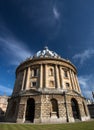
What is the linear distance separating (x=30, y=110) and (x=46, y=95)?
5380mm

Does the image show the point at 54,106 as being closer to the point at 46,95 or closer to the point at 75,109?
the point at 46,95

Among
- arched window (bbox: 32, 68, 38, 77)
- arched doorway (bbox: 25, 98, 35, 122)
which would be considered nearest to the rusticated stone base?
arched doorway (bbox: 25, 98, 35, 122)

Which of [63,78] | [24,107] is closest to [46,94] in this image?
[24,107]

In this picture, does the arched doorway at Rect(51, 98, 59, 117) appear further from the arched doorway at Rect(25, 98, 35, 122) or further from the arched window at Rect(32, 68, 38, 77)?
the arched window at Rect(32, 68, 38, 77)

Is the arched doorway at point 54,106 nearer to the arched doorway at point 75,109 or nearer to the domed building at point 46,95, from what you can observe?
the domed building at point 46,95

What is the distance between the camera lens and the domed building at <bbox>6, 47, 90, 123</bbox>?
2575 cm

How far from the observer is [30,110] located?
2802 cm

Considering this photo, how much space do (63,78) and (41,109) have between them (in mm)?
11498

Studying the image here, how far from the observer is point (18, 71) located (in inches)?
1533

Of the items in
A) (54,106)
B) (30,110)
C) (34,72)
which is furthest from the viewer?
(34,72)

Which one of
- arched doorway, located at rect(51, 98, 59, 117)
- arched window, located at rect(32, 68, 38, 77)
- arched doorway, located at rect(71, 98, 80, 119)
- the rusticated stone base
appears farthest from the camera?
arched window, located at rect(32, 68, 38, 77)

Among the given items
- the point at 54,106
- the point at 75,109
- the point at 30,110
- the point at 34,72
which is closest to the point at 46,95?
the point at 54,106

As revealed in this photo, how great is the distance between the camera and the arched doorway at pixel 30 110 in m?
26.9

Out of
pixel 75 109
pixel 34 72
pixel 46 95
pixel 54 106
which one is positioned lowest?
pixel 75 109
